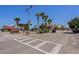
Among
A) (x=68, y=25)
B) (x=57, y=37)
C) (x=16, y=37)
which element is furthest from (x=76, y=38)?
(x=68, y=25)

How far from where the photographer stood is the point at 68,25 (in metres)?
18.9

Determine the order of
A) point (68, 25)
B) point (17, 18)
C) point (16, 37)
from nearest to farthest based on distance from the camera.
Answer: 1. point (17, 18)
2. point (68, 25)
3. point (16, 37)
